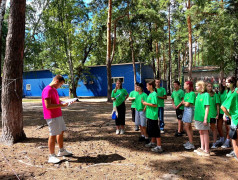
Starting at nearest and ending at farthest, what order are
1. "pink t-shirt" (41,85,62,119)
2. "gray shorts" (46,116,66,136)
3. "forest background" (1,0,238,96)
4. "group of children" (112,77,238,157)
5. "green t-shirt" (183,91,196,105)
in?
"group of children" (112,77,238,157), "pink t-shirt" (41,85,62,119), "gray shorts" (46,116,66,136), "green t-shirt" (183,91,196,105), "forest background" (1,0,238,96)

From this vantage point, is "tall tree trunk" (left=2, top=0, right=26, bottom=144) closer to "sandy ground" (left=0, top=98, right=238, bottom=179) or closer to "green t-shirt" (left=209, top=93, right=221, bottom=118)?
"sandy ground" (left=0, top=98, right=238, bottom=179)

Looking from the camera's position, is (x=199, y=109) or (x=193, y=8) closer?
(x=199, y=109)

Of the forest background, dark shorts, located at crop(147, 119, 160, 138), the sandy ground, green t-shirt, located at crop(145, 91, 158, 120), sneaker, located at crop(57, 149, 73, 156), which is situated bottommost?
the sandy ground

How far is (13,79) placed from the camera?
5043 millimetres

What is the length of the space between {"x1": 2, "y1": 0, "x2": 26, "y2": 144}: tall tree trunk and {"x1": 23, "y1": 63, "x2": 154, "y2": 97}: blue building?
1906cm

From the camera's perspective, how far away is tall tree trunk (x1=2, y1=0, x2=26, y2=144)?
198 inches

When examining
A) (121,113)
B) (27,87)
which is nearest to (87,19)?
(27,87)

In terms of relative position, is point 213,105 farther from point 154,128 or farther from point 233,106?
point 154,128

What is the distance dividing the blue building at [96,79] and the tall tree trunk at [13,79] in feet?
62.5

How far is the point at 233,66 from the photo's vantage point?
61.0 feet

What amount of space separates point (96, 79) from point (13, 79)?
68.9ft

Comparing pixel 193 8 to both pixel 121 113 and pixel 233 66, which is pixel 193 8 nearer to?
pixel 233 66

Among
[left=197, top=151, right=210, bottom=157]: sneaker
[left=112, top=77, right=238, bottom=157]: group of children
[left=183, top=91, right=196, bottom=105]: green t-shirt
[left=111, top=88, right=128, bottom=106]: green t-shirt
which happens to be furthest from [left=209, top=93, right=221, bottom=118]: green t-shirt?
[left=111, top=88, right=128, bottom=106]: green t-shirt

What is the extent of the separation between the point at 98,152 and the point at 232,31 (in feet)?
57.4
